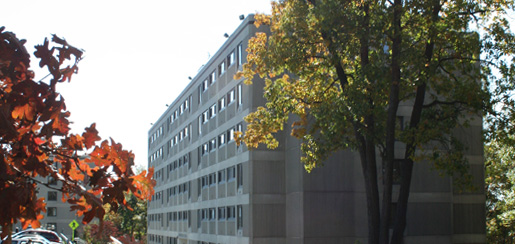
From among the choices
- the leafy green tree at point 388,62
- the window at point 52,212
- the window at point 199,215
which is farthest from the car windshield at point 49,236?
the window at point 52,212

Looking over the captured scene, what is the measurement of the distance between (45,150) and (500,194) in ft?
145

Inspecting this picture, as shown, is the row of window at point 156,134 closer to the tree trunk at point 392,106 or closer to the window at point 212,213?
the window at point 212,213

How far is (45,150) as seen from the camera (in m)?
3.85

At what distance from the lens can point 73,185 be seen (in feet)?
12.8

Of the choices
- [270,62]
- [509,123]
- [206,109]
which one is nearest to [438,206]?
[509,123]

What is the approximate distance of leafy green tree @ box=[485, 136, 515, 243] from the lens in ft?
123

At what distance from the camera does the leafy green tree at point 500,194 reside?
123 feet

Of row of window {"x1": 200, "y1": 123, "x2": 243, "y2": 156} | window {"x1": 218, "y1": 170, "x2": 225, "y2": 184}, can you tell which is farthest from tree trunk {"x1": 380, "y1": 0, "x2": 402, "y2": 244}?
window {"x1": 218, "y1": 170, "x2": 225, "y2": 184}

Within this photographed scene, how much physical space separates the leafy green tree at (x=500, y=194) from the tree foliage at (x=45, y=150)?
3499 cm

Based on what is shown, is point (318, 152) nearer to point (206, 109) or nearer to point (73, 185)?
point (73, 185)

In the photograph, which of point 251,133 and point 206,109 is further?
point 206,109

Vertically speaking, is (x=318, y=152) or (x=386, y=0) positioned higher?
(x=386, y=0)

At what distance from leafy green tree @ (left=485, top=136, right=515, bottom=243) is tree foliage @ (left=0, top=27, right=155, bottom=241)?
35.0m

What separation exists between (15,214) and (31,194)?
16 cm
